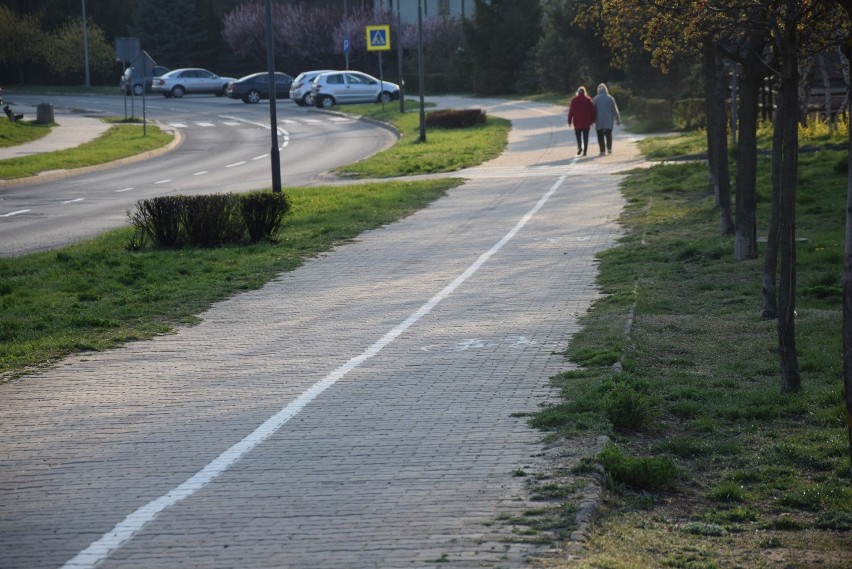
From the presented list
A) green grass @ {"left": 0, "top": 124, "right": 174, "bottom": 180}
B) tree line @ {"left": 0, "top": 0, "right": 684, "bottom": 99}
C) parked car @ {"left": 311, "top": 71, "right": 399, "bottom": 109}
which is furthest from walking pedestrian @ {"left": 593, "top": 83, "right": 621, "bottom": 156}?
parked car @ {"left": 311, "top": 71, "right": 399, "bottom": 109}

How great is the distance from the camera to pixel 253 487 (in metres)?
6.22

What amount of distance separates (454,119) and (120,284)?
3097 cm

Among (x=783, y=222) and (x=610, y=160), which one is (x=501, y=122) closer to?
(x=610, y=160)

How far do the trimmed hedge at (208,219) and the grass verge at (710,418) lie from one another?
5460 mm

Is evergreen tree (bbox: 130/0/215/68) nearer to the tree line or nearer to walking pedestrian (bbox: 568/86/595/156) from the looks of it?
the tree line

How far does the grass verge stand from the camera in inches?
215

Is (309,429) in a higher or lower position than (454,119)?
lower

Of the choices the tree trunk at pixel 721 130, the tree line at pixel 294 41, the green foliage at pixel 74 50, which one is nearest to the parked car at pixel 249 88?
the tree line at pixel 294 41

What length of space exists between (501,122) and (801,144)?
18.8 metres

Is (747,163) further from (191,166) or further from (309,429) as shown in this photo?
(191,166)

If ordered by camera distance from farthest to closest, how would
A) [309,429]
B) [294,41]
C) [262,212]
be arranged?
[294,41], [262,212], [309,429]

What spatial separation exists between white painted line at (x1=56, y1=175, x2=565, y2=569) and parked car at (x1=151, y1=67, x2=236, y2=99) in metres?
62.5

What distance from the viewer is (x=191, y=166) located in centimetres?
3516

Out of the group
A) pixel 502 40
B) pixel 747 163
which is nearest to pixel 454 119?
pixel 502 40
